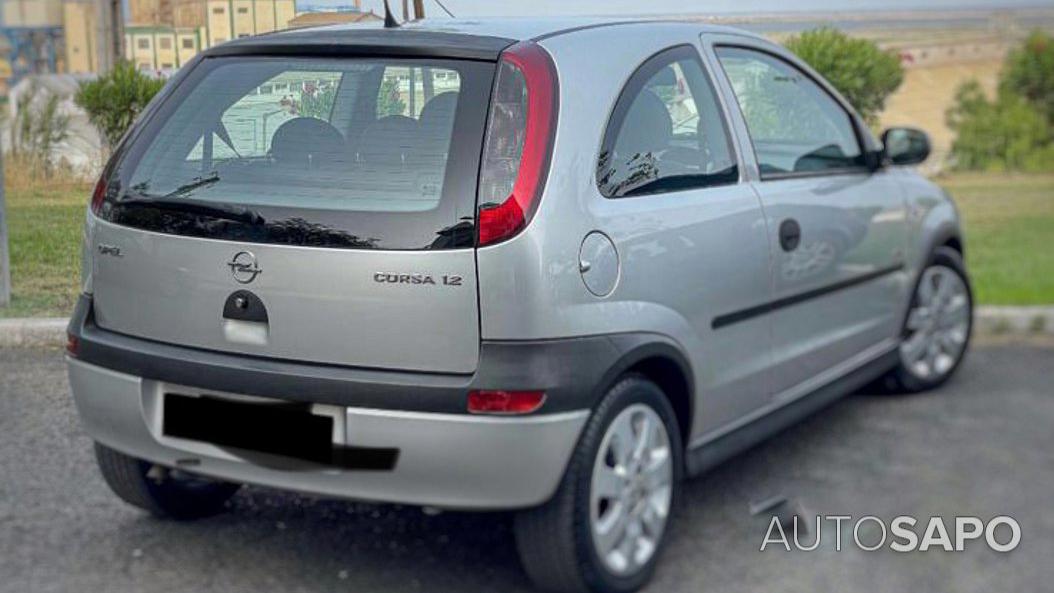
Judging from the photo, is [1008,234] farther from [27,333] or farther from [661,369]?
[27,333]

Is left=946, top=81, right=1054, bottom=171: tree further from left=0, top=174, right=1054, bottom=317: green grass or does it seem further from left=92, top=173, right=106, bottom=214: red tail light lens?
left=92, top=173, right=106, bottom=214: red tail light lens

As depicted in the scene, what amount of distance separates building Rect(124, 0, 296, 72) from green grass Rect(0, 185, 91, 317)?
87 centimetres

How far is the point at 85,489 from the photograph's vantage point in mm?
4543

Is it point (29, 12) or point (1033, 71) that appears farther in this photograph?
point (1033, 71)

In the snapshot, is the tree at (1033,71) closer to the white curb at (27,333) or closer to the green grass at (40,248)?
the green grass at (40,248)

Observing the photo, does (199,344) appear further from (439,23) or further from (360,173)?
(439,23)

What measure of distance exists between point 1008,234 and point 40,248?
17.7 feet

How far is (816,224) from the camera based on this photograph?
15.0ft

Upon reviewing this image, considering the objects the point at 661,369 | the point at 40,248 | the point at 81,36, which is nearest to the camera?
the point at 661,369

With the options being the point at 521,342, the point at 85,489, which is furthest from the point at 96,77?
the point at 521,342

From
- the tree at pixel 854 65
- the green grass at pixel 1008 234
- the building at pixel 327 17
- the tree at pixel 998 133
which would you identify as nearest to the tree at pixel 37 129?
the building at pixel 327 17

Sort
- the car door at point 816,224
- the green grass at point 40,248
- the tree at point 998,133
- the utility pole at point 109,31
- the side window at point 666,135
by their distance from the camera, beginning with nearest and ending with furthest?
1. the side window at point 666,135
2. the car door at point 816,224
3. the green grass at point 40,248
4. the utility pole at point 109,31
5. the tree at point 998,133

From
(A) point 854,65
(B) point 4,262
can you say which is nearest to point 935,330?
(A) point 854,65

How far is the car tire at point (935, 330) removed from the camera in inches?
220
